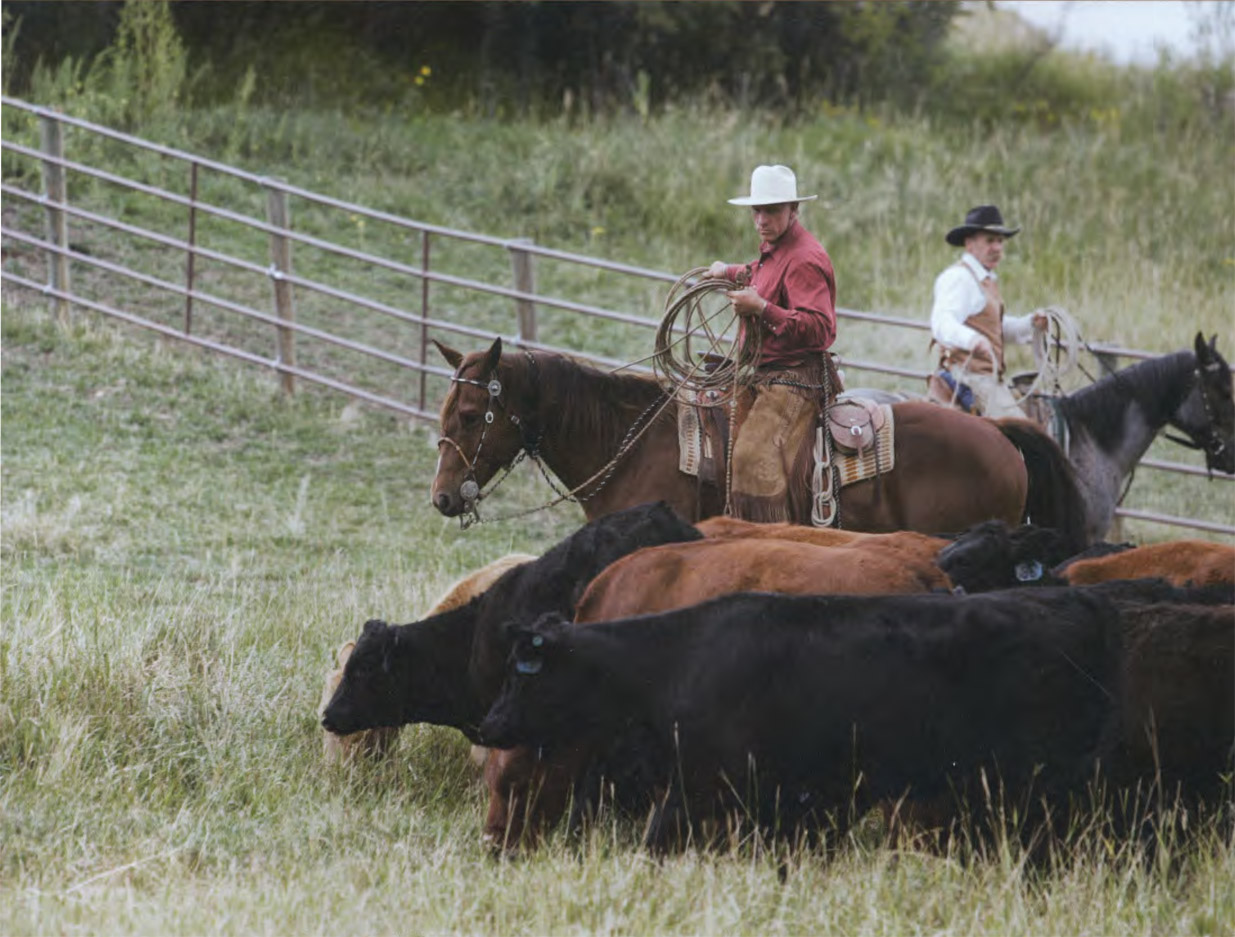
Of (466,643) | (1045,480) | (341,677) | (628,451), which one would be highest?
(628,451)

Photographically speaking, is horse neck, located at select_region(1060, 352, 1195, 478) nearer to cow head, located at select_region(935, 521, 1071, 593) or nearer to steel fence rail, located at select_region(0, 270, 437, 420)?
cow head, located at select_region(935, 521, 1071, 593)

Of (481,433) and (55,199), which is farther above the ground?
(55,199)

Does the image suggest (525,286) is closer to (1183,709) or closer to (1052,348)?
(1052,348)

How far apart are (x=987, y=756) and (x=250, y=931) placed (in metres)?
2.34

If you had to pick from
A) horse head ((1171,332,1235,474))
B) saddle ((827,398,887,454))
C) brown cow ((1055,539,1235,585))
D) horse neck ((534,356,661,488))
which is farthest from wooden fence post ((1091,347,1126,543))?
brown cow ((1055,539,1235,585))

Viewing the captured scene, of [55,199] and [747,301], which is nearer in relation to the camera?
[747,301]

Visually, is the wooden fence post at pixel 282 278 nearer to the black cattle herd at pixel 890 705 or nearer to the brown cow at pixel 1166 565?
the brown cow at pixel 1166 565

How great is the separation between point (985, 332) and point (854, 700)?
212 inches

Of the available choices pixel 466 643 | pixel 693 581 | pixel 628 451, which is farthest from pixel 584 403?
pixel 693 581

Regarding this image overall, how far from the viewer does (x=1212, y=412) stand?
10711 millimetres

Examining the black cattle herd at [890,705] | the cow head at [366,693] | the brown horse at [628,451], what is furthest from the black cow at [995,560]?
the cow head at [366,693]

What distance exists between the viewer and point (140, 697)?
7.11 meters

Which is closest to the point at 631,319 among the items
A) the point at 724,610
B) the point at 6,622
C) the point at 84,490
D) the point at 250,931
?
the point at 84,490

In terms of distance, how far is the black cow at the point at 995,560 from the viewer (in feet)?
21.6
